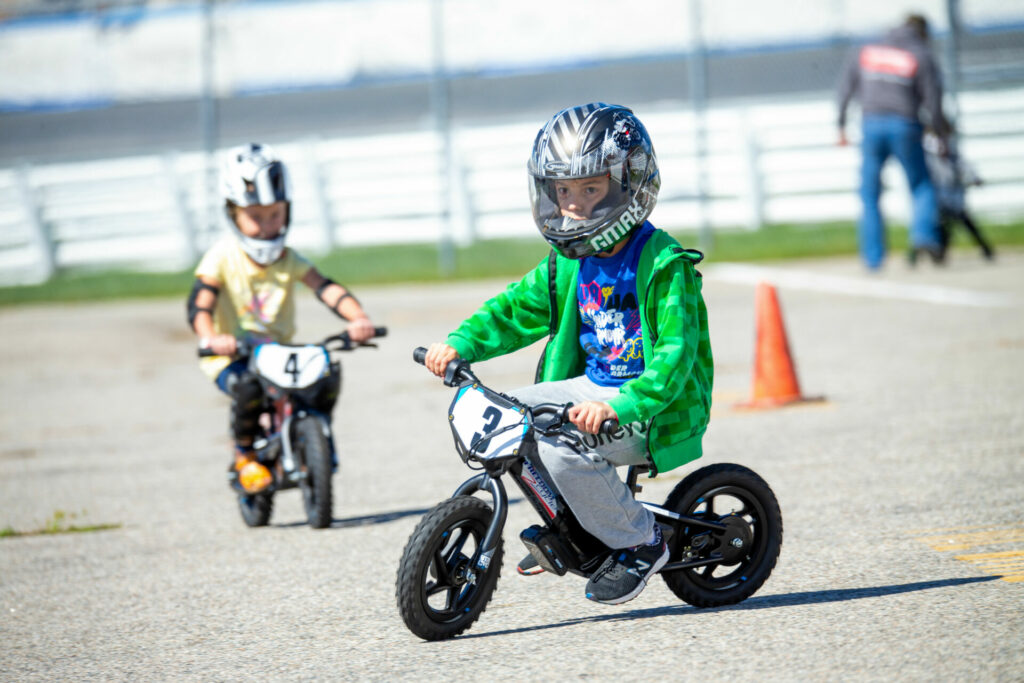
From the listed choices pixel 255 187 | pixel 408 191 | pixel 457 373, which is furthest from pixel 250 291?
pixel 408 191

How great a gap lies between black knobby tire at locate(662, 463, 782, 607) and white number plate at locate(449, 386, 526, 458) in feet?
2.37

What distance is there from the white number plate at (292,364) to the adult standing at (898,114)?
958 centimetres

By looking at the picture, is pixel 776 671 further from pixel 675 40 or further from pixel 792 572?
pixel 675 40

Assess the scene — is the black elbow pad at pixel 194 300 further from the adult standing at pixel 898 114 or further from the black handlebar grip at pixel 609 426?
the adult standing at pixel 898 114

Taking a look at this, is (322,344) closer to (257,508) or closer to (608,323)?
(257,508)

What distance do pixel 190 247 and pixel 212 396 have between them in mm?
8823

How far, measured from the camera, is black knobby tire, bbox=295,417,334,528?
665cm

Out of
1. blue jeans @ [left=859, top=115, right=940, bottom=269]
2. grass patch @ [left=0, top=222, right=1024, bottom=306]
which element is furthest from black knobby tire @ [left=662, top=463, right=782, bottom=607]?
grass patch @ [left=0, top=222, right=1024, bottom=306]

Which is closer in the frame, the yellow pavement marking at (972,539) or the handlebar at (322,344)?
the yellow pavement marking at (972,539)

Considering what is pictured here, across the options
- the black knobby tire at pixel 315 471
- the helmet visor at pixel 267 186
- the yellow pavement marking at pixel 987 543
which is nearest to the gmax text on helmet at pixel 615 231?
the yellow pavement marking at pixel 987 543

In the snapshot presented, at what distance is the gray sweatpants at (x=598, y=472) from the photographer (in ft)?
15.1

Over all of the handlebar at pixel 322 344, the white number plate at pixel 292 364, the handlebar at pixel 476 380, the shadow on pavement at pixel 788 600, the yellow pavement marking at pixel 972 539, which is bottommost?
the yellow pavement marking at pixel 972 539

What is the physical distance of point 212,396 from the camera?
455 inches

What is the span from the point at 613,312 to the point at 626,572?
84 cm
